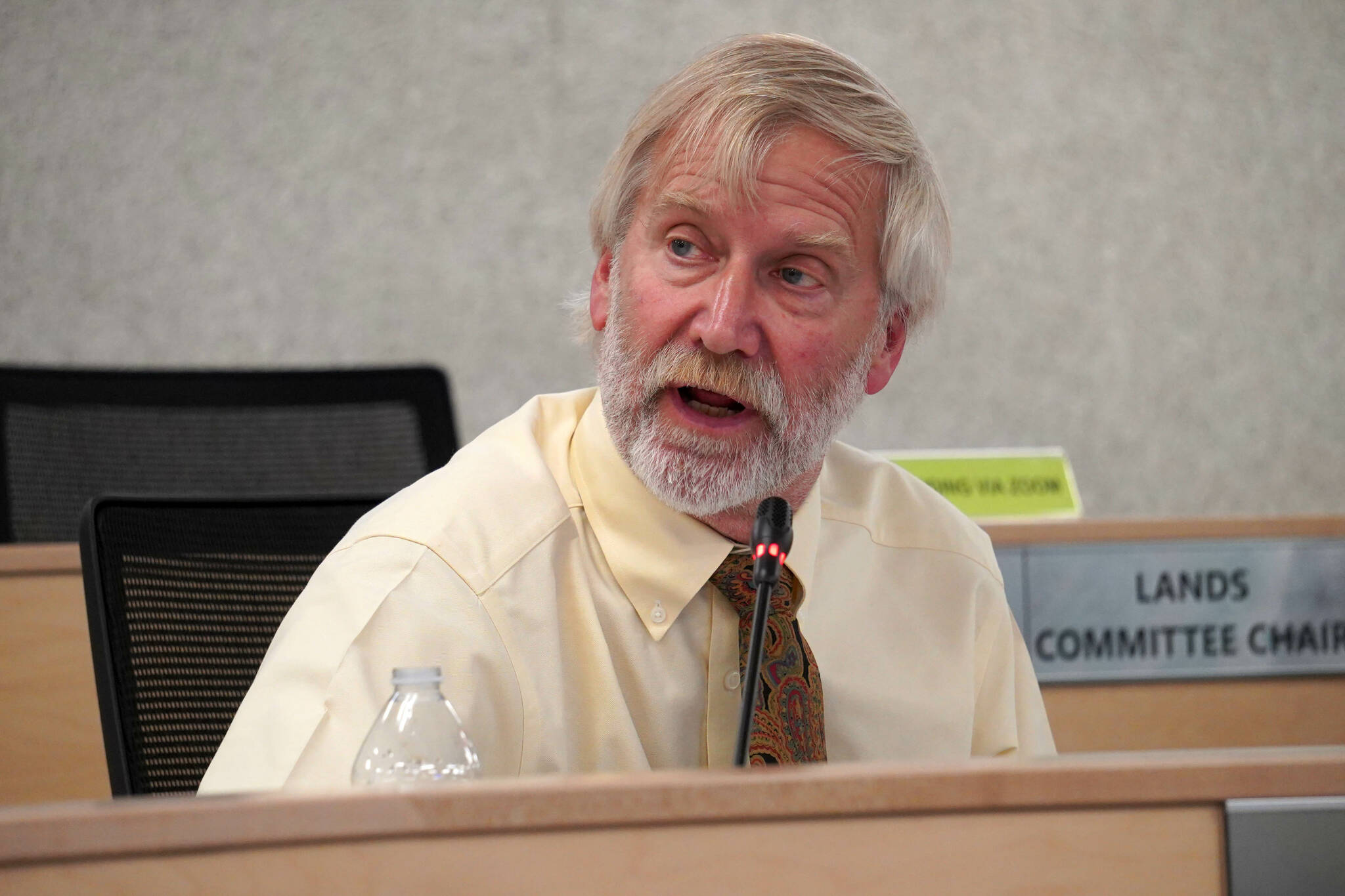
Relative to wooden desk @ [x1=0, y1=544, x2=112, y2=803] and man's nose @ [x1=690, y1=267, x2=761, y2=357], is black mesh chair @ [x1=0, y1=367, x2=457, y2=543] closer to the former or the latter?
wooden desk @ [x1=0, y1=544, x2=112, y2=803]

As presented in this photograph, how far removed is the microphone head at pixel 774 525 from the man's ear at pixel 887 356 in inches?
17.0

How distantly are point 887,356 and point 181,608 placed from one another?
71 centimetres

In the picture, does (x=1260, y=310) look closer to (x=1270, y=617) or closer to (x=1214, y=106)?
(x=1214, y=106)

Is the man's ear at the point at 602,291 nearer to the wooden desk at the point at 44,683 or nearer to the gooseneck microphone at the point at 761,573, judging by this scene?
the gooseneck microphone at the point at 761,573

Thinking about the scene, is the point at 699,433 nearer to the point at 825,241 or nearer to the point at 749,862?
the point at 825,241

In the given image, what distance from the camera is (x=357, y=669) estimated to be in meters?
0.88

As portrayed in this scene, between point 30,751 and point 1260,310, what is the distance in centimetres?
254

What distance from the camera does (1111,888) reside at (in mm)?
538

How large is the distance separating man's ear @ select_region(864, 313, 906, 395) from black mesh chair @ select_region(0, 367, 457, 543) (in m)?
0.63

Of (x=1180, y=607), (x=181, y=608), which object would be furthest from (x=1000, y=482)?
(x=181, y=608)

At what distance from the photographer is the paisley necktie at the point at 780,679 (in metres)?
0.98

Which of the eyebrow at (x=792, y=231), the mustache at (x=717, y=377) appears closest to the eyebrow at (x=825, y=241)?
the eyebrow at (x=792, y=231)

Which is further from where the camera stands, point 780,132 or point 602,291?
point 602,291

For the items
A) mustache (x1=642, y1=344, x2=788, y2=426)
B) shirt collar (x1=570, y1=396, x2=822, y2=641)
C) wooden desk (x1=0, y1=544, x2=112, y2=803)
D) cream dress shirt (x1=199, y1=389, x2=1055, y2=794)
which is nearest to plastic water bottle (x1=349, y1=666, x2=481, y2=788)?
cream dress shirt (x1=199, y1=389, x2=1055, y2=794)
